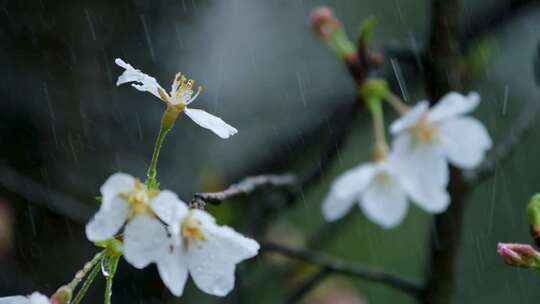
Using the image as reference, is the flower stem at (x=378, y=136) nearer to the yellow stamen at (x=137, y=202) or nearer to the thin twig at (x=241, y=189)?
the thin twig at (x=241, y=189)

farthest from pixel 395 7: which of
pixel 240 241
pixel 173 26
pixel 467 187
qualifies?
pixel 240 241

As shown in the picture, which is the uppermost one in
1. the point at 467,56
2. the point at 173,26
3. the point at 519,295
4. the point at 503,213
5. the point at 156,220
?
the point at 173,26

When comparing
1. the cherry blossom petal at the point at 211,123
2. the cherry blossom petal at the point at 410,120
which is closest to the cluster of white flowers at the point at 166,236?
the cherry blossom petal at the point at 211,123

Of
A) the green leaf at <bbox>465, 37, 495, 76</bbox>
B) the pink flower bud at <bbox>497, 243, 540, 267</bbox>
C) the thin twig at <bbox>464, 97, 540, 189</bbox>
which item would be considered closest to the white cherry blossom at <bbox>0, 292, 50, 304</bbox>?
the pink flower bud at <bbox>497, 243, 540, 267</bbox>

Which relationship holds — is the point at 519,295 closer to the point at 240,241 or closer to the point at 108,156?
the point at 108,156

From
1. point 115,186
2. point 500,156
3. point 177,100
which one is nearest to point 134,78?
point 177,100
